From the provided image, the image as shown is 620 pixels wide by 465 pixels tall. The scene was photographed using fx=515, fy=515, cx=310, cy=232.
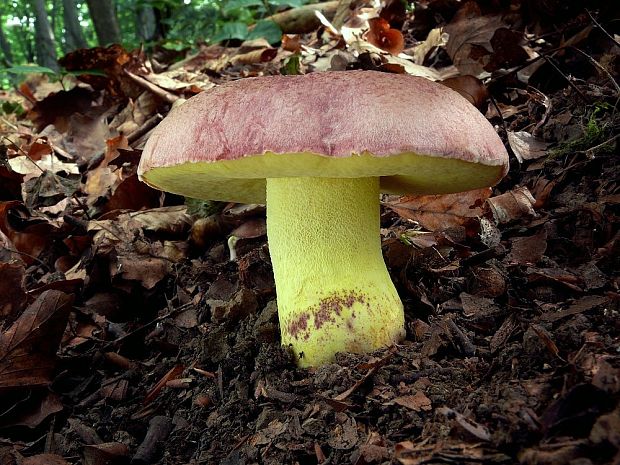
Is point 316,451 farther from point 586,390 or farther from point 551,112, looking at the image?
point 551,112

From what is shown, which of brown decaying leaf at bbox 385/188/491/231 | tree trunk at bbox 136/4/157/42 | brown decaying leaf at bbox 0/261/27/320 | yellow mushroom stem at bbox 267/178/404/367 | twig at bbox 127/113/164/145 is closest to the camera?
yellow mushroom stem at bbox 267/178/404/367

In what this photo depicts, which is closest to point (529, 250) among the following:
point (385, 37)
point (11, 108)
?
point (385, 37)

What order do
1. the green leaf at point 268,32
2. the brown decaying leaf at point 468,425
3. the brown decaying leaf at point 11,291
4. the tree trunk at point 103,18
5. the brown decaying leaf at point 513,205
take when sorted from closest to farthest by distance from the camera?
the brown decaying leaf at point 468,425
the brown decaying leaf at point 11,291
the brown decaying leaf at point 513,205
the green leaf at point 268,32
the tree trunk at point 103,18

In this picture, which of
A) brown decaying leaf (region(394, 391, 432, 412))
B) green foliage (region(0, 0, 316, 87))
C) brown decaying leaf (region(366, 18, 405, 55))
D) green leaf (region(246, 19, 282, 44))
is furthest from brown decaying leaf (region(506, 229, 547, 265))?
green leaf (region(246, 19, 282, 44))

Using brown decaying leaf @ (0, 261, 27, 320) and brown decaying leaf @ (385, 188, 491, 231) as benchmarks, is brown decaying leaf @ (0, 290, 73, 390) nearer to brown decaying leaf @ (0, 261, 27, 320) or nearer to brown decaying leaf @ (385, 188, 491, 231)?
brown decaying leaf @ (0, 261, 27, 320)

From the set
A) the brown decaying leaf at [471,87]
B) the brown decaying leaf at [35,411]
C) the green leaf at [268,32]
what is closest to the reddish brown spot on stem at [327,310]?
the brown decaying leaf at [35,411]

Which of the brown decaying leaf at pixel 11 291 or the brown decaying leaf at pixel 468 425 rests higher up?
the brown decaying leaf at pixel 468 425

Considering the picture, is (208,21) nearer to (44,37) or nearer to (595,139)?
(44,37)

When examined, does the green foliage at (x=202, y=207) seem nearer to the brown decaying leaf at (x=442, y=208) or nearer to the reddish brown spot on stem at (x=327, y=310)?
the brown decaying leaf at (x=442, y=208)
